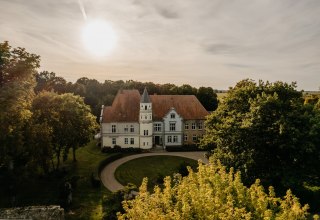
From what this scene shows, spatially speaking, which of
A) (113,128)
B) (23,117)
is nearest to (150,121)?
(113,128)

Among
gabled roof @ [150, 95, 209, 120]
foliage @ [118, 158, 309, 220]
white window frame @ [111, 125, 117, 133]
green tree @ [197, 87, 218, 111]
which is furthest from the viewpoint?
green tree @ [197, 87, 218, 111]

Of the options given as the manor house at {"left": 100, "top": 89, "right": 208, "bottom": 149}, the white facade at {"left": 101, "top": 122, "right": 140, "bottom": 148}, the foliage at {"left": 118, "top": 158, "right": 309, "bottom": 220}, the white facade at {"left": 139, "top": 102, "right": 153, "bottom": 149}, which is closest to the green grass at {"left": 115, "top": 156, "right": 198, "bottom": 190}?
the white facade at {"left": 139, "top": 102, "right": 153, "bottom": 149}

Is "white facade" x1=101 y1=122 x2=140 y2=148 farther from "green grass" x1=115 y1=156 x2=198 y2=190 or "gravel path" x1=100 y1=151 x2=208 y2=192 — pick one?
"green grass" x1=115 y1=156 x2=198 y2=190

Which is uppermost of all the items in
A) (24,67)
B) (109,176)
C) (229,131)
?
(24,67)

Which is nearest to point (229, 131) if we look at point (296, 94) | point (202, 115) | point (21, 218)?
point (296, 94)

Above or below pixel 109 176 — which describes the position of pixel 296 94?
above

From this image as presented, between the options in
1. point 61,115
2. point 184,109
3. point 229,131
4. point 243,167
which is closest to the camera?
point 243,167

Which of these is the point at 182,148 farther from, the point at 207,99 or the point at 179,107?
the point at 207,99

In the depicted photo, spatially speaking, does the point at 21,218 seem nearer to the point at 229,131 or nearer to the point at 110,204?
the point at 110,204
